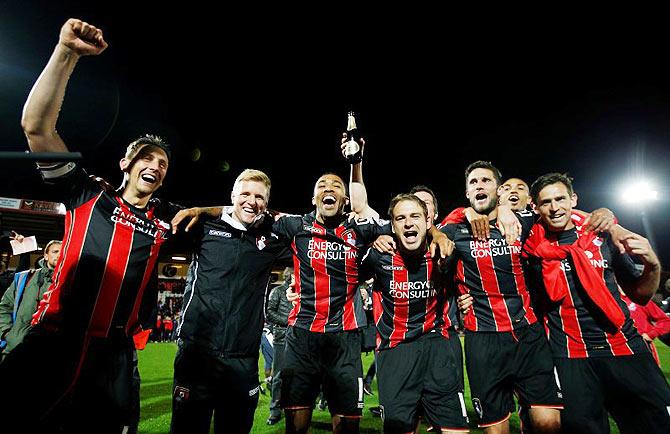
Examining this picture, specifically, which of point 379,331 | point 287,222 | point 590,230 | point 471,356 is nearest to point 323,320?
point 379,331

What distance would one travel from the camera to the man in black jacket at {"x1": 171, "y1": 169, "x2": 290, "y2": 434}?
3160 mm

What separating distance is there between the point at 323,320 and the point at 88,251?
7.20ft

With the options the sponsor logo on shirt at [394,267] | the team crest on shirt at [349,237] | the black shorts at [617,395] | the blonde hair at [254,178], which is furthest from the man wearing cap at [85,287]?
the black shorts at [617,395]

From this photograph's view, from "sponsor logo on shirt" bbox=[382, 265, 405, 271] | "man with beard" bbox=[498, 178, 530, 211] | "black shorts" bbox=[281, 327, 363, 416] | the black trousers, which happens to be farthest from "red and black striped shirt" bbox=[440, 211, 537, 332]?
the black trousers

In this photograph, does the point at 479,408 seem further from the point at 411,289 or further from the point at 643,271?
the point at 643,271

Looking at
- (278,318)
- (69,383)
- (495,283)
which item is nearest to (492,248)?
(495,283)

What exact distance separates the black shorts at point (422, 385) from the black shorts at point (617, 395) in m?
0.90

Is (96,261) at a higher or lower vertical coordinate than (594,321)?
higher

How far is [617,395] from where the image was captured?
11.2 feet

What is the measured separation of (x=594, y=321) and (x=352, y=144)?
2.85m

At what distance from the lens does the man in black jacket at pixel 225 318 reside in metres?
3.16

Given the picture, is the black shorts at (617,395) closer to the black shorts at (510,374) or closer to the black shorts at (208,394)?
the black shorts at (510,374)

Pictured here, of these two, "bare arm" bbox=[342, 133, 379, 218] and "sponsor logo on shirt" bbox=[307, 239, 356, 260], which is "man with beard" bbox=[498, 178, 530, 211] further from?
"sponsor logo on shirt" bbox=[307, 239, 356, 260]

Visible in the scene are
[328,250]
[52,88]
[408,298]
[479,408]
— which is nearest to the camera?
[52,88]
